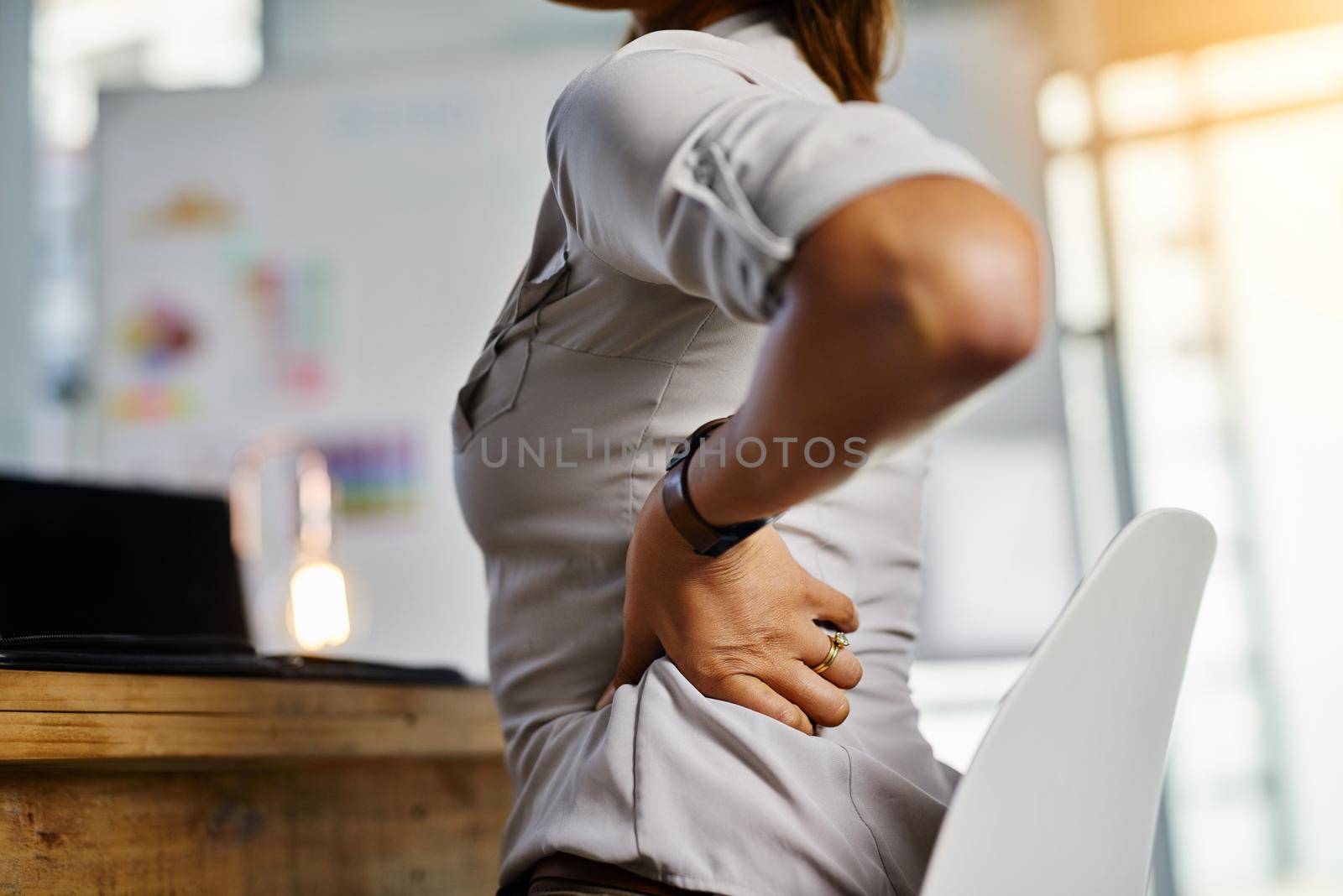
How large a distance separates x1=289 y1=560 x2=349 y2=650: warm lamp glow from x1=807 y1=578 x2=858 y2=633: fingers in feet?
5.07

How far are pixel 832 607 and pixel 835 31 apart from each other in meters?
0.37

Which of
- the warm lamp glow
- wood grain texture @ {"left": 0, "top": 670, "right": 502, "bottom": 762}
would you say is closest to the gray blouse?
wood grain texture @ {"left": 0, "top": 670, "right": 502, "bottom": 762}

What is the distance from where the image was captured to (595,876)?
51 cm

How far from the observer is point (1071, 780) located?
48 cm

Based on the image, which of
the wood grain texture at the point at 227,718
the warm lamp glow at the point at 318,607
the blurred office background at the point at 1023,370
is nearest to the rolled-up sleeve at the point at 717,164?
the wood grain texture at the point at 227,718

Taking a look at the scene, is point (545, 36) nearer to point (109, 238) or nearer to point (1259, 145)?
point (109, 238)

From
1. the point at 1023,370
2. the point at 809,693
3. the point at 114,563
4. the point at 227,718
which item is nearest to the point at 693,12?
the point at 809,693

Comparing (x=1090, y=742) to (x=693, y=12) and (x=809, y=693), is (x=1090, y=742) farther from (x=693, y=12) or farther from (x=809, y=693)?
(x=693, y=12)

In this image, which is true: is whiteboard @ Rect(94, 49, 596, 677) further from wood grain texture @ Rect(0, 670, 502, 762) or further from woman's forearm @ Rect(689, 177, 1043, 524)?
woman's forearm @ Rect(689, 177, 1043, 524)

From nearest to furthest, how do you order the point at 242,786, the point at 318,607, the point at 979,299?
the point at 979,299 → the point at 242,786 → the point at 318,607

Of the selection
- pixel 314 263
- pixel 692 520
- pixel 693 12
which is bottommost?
pixel 314 263

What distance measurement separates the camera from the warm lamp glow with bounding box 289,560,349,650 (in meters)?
1.96

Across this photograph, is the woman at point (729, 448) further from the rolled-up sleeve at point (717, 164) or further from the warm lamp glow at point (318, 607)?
the warm lamp glow at point (318, 607)

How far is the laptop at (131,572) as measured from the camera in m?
0.99
